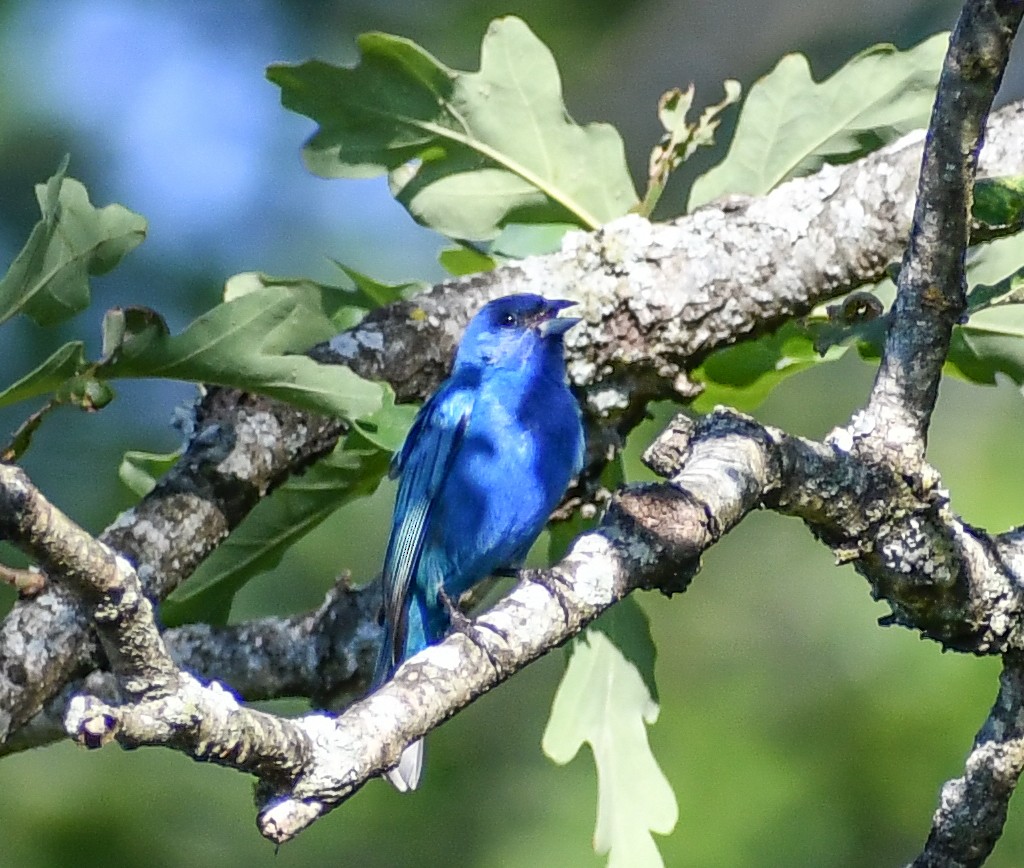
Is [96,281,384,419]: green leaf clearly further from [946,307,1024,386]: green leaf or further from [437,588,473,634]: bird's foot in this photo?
[946,307,1024,386]: green leaf

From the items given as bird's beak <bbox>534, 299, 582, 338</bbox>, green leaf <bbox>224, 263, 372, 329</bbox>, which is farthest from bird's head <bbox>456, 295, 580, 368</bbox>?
green leaf <bbox>224, 263, 372, 329</bbox>

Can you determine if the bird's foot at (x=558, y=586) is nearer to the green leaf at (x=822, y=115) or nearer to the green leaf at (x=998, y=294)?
the green leaf at (x=998, y=294)

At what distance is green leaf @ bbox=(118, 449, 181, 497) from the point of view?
10.8 feet

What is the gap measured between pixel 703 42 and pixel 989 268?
3.99m

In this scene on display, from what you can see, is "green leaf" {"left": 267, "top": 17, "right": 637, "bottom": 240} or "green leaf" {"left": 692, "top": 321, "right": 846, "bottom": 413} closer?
"green leaf" {"left": 692, "top": 321, "right": 846, "bottom": 413}

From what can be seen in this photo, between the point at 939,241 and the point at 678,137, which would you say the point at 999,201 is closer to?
the point at 939,241

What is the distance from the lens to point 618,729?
10.8 ft

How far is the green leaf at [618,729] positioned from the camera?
315 cm

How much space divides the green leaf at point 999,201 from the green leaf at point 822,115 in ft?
3.82

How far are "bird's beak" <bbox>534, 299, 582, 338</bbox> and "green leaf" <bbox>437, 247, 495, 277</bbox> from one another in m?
0.27

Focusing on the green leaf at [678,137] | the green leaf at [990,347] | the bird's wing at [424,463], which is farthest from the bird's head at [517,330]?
the green leaf at [990,347]

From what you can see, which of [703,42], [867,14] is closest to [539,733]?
→ [703,42]

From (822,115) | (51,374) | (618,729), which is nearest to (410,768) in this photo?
(618,729)

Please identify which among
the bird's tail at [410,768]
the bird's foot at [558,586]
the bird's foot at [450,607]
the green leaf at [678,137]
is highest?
the green leaf at [678,137]
